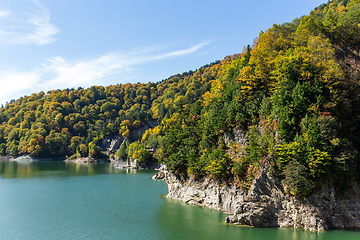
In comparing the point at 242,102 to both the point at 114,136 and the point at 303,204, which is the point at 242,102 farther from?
the point at 114,136

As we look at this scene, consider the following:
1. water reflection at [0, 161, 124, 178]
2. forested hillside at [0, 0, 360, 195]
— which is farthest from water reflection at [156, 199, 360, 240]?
water reflection at [0, 161, 124, 178]

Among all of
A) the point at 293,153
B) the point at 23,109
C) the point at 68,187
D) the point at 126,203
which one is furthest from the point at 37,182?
the point at 23,109

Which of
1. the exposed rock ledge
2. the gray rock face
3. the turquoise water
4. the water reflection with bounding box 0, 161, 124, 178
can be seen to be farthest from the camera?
the gray rock face

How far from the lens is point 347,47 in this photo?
44281 millimetres

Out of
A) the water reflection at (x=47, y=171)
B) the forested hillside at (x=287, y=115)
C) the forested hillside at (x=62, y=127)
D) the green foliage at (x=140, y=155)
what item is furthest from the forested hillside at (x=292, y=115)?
the forested hillside at (x=62, y=127)

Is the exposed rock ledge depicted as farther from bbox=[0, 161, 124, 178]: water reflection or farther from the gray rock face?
the gray rock face

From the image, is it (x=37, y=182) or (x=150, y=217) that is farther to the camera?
(x=37, y=182)

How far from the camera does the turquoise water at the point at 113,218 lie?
1294 inches

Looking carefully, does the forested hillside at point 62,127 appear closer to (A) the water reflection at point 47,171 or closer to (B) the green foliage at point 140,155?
(B) the green foliage at point 140,155

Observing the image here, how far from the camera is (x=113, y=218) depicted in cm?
4097

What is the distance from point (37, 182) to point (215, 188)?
57.8 metres

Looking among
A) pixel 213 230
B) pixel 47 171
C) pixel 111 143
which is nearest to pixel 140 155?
pixel 47 171

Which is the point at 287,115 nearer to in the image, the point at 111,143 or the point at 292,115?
the point at 292,115

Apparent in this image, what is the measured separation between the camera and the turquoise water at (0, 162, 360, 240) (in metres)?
32.9
